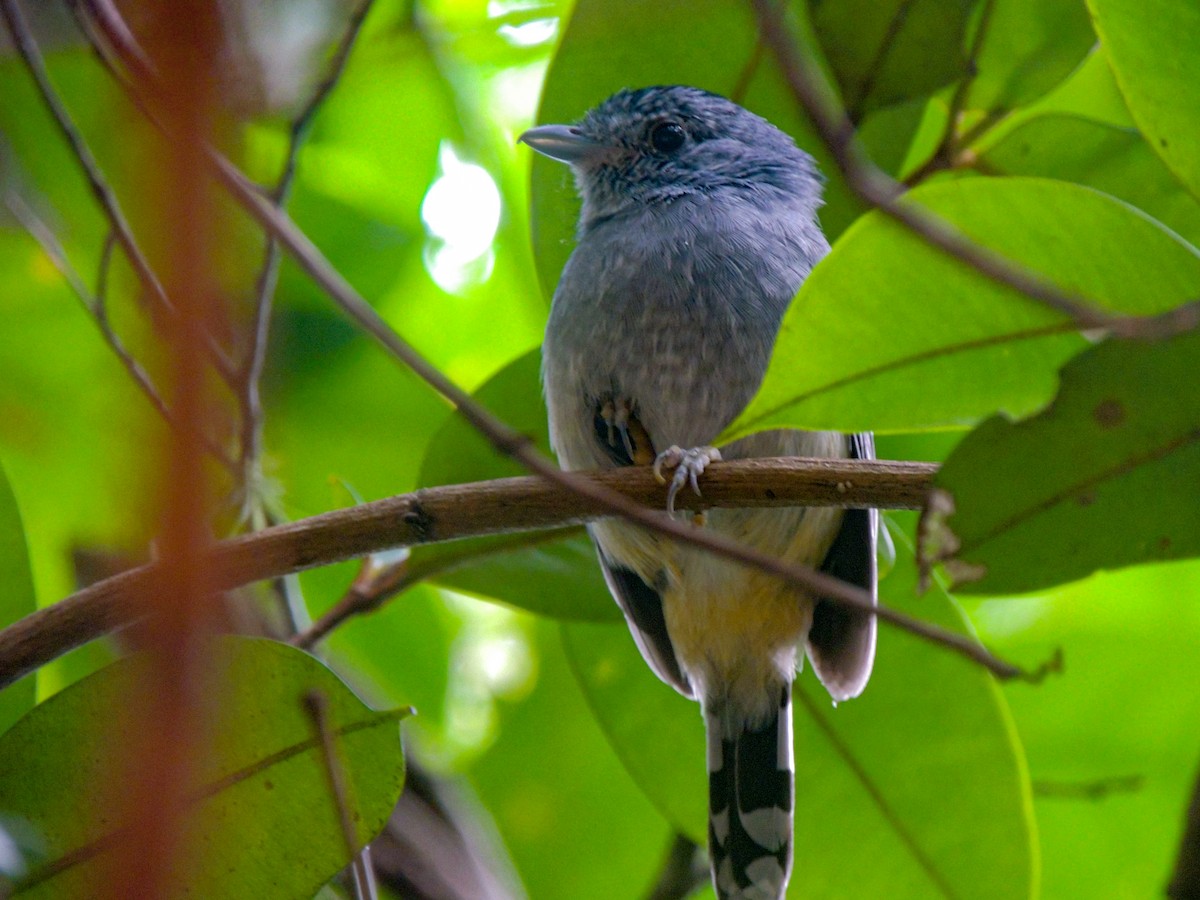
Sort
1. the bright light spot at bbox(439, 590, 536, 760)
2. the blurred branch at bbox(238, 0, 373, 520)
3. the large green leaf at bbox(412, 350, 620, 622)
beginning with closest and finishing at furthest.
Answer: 1. the blurred branch at bbox(238, 0, 373, 520)
2. the large green leaf at bbox(412, 350, 620, 622)
3. the bright light spot at bbox(439, 590, 536, 760)

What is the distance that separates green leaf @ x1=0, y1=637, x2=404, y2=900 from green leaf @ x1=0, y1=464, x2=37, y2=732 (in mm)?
235

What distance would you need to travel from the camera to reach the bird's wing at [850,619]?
8.70 feet

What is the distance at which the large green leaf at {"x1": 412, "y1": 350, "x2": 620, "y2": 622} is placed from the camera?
2.51m

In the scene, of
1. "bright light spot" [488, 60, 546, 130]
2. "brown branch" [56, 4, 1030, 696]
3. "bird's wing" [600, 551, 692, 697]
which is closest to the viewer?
"brown branch" [56, 4, 1030, 696]

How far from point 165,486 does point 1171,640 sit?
10.7 feet

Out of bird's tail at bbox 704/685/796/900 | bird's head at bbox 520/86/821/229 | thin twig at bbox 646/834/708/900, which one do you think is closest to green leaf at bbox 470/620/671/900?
thin twig at bbox 646/834/708/900

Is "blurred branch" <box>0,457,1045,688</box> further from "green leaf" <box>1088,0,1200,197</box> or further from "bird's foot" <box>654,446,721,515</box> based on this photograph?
"green leaf" <box>1088,0,1200,197</box>

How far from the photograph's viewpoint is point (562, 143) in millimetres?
3004

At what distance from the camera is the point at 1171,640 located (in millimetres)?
3322

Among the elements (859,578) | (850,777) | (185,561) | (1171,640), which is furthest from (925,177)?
(185,561)

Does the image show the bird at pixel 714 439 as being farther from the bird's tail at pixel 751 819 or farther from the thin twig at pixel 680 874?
the thin twig at pixel 680 874

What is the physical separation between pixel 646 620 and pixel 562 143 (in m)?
1.15

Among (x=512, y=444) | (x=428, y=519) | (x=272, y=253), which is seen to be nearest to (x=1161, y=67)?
(x=512, y=444)

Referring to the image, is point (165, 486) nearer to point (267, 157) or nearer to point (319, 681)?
point (319, 681)
